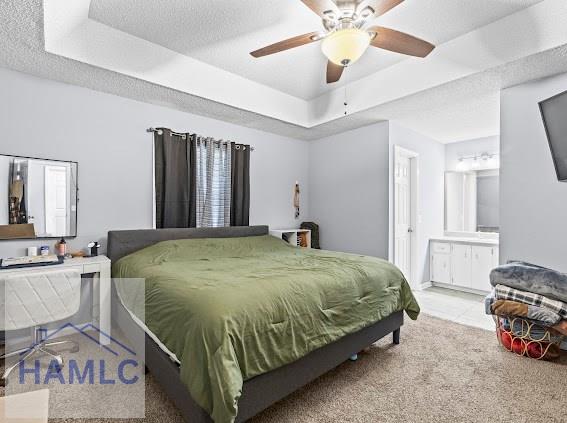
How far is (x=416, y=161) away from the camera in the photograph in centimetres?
457

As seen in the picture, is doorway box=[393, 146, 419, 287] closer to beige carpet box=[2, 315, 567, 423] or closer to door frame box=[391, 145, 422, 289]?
door frame box=[391, 145, 422, 289]

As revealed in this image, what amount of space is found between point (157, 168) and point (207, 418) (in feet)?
8.97

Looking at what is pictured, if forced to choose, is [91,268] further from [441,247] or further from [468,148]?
[468,148]

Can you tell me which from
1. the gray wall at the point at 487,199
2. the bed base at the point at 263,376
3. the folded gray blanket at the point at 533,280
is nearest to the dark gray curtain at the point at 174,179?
the bed base at the point at 263,376

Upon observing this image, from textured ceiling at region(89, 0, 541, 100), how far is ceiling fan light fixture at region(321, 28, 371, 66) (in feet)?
2.23

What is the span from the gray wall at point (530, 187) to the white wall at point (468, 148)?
86.0 inches

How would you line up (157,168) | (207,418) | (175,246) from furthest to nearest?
1. (157,168)
2. (175,246)
3. (207,418)

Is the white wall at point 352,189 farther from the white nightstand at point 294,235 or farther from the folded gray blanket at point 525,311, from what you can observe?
the folded gray blanket at point 525,311

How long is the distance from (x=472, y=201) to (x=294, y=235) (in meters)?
3.14

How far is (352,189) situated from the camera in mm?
4391

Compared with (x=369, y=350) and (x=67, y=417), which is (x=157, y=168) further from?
(x=369, y=350)

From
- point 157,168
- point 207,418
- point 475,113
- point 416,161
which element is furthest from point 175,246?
point 475,113

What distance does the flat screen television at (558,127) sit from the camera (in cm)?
223

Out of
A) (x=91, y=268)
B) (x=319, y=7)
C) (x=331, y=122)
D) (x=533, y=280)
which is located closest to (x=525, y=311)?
(x=533, y=280)
